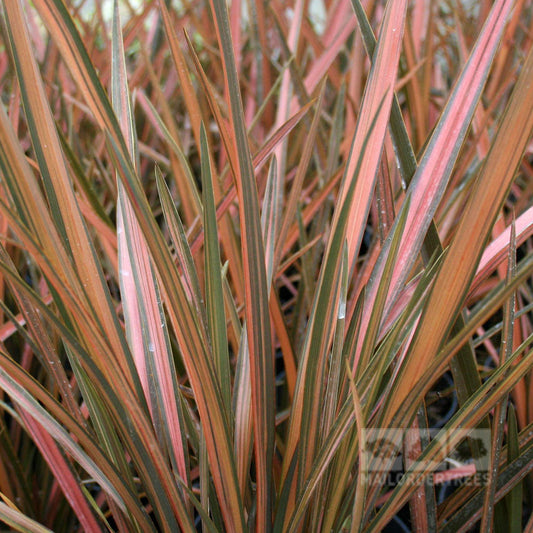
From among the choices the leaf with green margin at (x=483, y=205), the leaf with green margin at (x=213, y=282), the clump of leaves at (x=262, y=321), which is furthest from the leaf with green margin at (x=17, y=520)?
the leaf with green margin at (x=483, y=205)

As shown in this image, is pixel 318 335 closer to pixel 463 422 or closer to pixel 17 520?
pixel 463 422

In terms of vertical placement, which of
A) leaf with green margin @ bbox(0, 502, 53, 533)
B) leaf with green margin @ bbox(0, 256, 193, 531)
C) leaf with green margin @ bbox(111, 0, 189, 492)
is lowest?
leaf with green margin @ bbox(0, 502, 53, 533)

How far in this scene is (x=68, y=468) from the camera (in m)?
0.41

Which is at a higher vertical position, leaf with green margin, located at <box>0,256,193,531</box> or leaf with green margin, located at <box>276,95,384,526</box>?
leaf with green margin, located at <box>276,95,384,526</box>

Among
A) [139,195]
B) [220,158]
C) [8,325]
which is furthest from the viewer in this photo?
[220,158]

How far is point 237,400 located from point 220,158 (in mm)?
604

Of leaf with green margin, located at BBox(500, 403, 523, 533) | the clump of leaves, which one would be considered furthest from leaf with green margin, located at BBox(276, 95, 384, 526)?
leaf with green margin, located at BBox(500, 403, 523, 533)

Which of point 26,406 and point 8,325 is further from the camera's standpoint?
point 8,325

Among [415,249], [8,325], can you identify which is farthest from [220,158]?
[415,249]

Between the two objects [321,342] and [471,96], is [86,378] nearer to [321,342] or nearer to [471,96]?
[321,342]

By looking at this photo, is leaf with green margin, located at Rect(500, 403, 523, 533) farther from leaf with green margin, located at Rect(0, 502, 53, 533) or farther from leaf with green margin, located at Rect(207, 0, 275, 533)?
leaf with green margin, located at Rect(0, 502, 53, 533)

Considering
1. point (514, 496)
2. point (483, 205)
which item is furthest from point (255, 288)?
point (514, 496)

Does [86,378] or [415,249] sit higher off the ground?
[415,249]

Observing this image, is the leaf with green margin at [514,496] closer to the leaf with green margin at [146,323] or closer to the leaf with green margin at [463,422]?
the leaf with green margin at [463,422]
